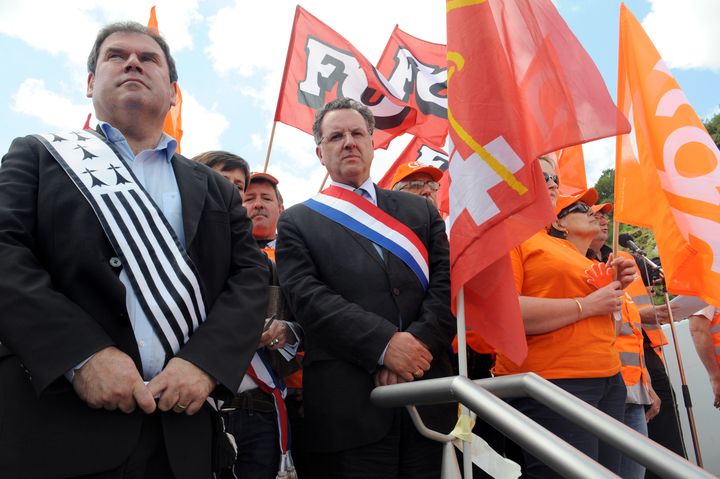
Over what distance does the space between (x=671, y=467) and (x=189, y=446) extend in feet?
4.33

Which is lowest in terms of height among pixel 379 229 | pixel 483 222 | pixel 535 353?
pixel 535 353

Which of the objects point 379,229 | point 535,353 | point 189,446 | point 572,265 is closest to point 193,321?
point 189,446

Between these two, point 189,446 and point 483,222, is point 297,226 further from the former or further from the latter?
point 189,446

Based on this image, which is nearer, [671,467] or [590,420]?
[671,467]

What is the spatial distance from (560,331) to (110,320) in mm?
2094

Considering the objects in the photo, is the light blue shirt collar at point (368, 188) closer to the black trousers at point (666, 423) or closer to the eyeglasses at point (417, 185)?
the eyeglasses at point (417, 185)

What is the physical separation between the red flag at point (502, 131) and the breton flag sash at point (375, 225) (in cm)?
27

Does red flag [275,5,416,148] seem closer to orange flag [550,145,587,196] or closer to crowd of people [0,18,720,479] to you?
orange flag [550,145,587,196]

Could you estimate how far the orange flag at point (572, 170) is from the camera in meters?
5.35

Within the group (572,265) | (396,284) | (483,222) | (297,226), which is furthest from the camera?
(572,265)

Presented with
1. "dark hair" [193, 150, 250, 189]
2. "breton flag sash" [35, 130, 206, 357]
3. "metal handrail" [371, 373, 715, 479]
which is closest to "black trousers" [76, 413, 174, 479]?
"breton flag sash" [35, 130, 206, 357]

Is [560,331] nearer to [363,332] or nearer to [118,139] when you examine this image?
[363,332]

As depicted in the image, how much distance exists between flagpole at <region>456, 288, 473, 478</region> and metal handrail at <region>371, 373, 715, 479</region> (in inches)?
6.9

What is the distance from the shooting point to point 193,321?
2000 mm
